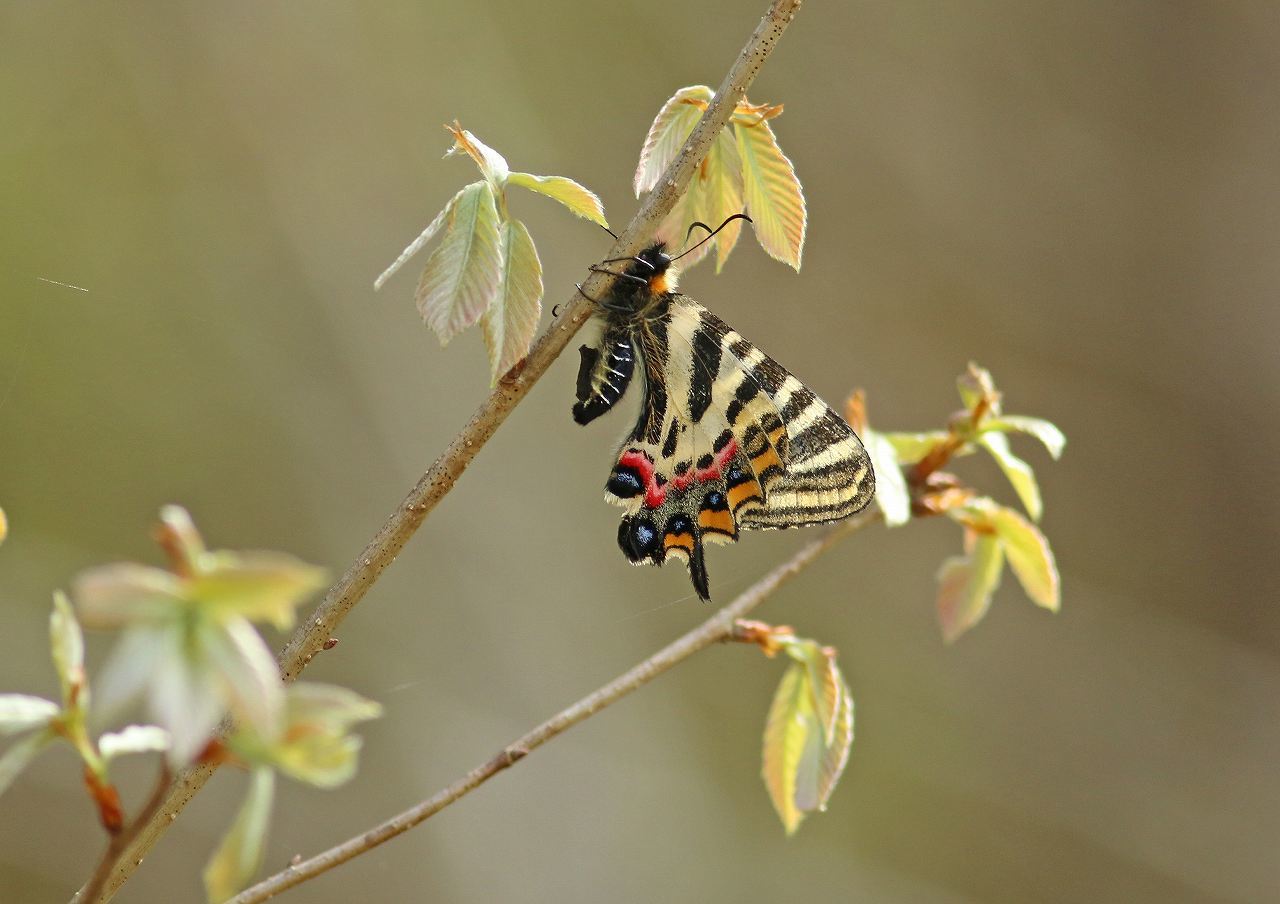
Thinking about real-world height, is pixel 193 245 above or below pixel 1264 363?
below

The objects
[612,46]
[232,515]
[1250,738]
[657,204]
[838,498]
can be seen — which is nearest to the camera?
[657,204]

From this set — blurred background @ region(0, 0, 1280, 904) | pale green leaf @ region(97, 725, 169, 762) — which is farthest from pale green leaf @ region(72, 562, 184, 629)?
blurred background @ region(0, 0, 1280, 904)

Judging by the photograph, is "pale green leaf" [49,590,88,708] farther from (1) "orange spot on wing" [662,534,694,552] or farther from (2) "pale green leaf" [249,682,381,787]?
(1) "orange spot on wing" [662,534,694,552]

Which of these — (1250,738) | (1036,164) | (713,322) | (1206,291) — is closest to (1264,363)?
(1206,291)

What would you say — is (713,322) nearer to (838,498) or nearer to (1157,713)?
(838,498)

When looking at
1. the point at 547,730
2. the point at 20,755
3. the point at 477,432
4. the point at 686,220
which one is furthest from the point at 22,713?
the point at 686,220

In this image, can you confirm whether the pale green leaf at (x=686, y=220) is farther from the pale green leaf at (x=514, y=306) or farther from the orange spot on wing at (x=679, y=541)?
the orange spot on wing at (x=679, y=541)

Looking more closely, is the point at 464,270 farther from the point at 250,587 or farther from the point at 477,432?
the point at 250,587
